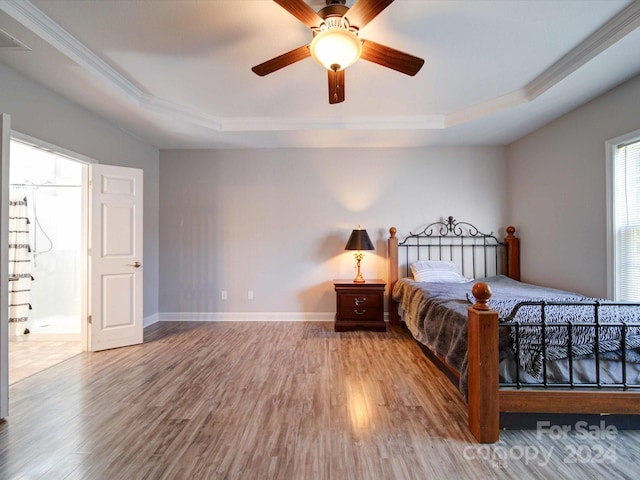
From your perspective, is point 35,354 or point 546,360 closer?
point 546,360

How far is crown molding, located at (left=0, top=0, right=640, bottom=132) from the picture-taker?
183 centimetres

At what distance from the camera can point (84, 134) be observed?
296cm

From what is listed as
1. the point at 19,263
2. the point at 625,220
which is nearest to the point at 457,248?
the point at 625,220

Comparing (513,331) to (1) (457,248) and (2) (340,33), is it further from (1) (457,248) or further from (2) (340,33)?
(1) (457,248)

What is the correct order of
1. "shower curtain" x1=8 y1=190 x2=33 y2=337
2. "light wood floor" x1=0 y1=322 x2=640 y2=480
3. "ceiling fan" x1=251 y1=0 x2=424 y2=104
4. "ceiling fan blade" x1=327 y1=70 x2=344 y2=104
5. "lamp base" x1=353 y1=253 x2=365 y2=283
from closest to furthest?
"light wood floor" x1=0 y1=322 x2=640 y2=480
"ceiling fan" x1=251 y1=0 x2=424 y2=104
"ceiling fan blade" x1=327 y1=70 x2=344 y2=104
"shower curtain" x1=8 y1=190 x2=33 y2=337
"lamp base" x1=353 y1=253 x2=365 y2=283

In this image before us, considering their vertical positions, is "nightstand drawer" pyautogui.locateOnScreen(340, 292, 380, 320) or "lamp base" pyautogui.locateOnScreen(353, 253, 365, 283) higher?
"lamp base" pyautogui.locateOnScreen(353, 253, 365, 283)

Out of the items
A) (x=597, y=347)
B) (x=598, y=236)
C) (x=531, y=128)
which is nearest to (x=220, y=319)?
(x=597, y=347)

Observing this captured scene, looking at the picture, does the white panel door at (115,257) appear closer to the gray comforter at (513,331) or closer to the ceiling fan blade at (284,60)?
the ceiling fan blade at (284,60)

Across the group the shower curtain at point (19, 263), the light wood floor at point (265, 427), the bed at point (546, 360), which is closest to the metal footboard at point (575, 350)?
the bed at point (546, 360)

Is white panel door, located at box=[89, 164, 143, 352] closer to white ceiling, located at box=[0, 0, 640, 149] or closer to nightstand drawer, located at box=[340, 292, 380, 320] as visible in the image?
white ceiling, located at box=[0, 0, 640, 149]

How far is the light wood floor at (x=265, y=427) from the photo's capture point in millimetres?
1448

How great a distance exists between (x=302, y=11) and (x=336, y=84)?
1.69 ft

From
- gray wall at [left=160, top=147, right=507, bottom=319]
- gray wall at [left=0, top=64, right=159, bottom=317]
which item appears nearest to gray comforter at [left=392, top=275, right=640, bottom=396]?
gray wall at [left=160, top=147, right=507, bottom=319]

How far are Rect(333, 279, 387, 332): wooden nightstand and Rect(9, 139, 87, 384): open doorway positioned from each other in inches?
125
